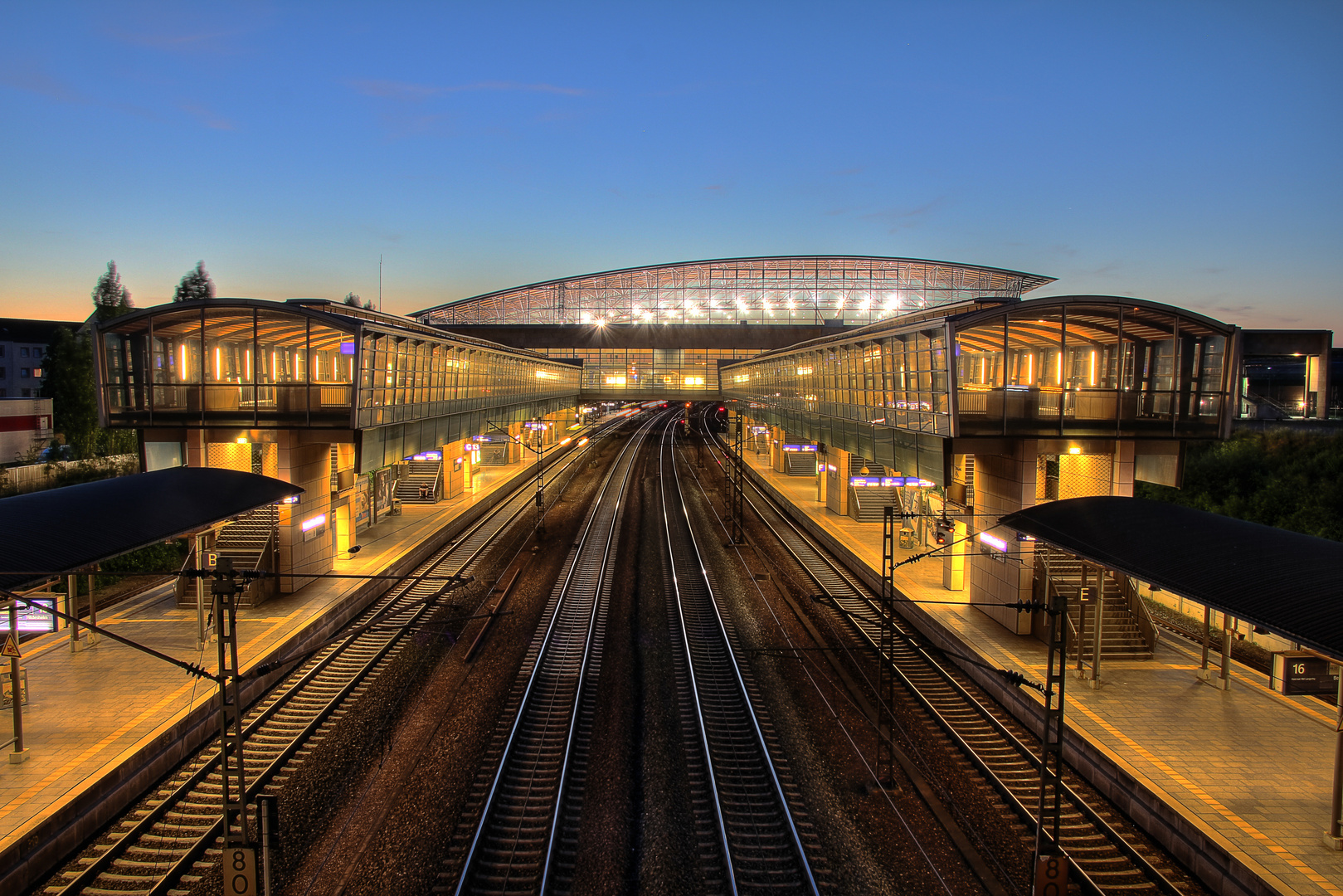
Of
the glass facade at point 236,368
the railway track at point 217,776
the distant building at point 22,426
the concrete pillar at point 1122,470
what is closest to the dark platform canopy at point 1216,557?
the concrete pillar at point 1122,470

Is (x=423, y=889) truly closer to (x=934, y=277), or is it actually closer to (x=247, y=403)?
(x=247, y=403)

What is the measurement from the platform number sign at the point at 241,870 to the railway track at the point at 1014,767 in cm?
860

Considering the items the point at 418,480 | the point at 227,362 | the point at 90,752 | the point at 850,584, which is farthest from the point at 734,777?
the point at 418,480

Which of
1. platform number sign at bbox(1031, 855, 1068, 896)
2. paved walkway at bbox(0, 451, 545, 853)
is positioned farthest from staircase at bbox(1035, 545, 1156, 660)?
paved walkway at bbox(0, 451, 545, 853)

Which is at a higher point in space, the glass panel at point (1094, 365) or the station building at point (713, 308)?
the station building at point (713, 308)

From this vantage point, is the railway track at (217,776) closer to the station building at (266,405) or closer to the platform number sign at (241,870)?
the platform number sign at (241,870)

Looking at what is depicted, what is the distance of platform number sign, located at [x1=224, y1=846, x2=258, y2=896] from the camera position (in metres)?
7.06

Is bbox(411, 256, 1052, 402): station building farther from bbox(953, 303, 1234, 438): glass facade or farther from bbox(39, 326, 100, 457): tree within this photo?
bbox(953, 303, 1234, 438): glass facade

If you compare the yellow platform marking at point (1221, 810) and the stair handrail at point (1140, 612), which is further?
the stair handrail at point (1140, 612)

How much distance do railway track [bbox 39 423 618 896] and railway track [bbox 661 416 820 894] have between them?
208 inches

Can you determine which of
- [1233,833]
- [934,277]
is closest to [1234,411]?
[1233,833]

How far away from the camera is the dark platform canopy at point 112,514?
10.1 metres

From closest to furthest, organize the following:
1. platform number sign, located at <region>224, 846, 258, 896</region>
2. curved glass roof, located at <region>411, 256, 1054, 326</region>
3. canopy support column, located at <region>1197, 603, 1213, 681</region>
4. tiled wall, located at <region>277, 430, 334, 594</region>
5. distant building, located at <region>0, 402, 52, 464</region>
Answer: platform number sign, located at <region>224, 846, 258, 896</region>
canopy support column, located at <region>1197, 603, 1213, 681</region>
tiled wall, located at <region>277, 430, 334, 594</region>
distant building, located at <region>0, 402, 52, 464</region>
curved glass roof, located at <region>411, 256, 1054, 326</region>

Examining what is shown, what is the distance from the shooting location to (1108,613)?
626 inches
